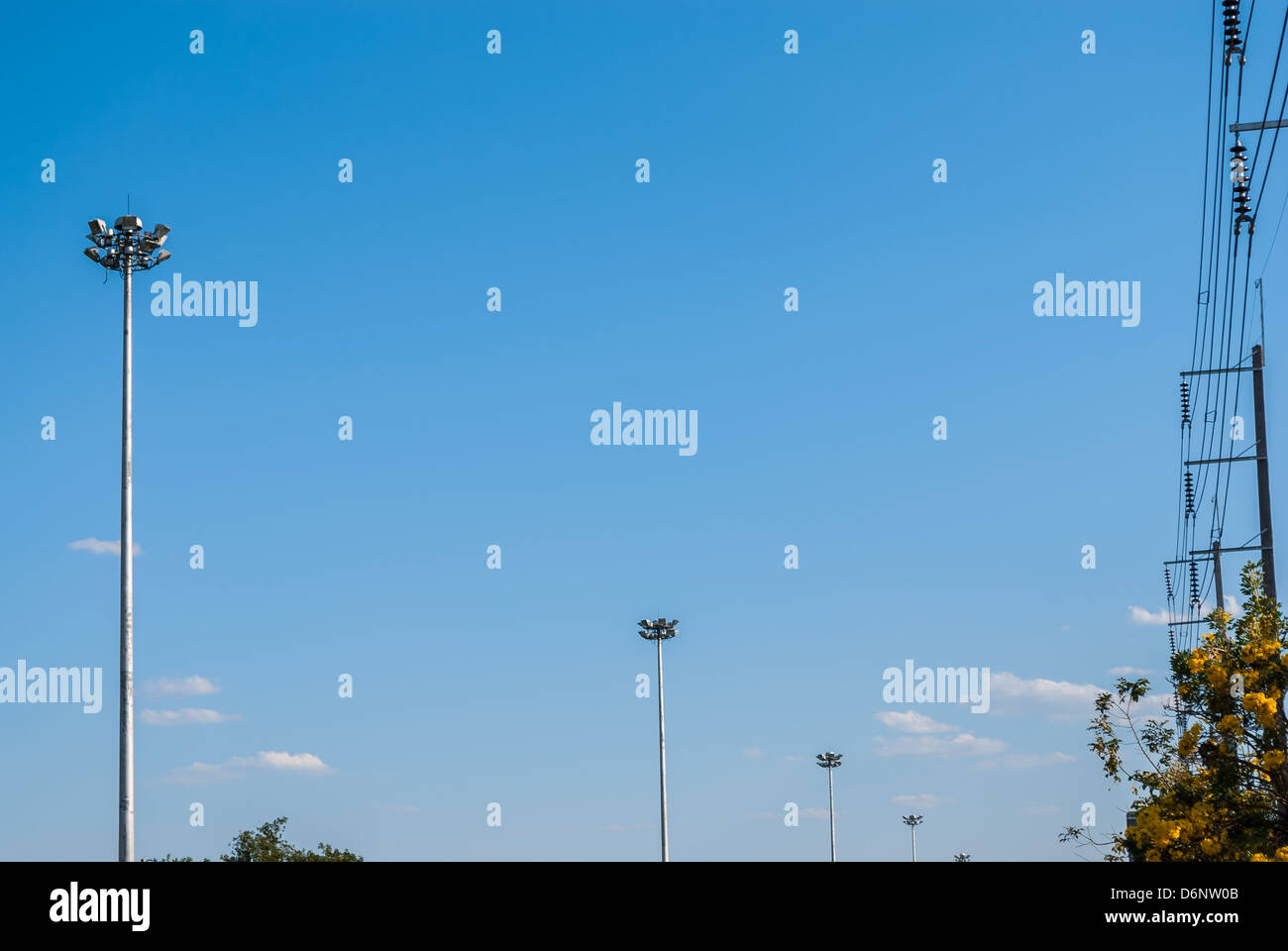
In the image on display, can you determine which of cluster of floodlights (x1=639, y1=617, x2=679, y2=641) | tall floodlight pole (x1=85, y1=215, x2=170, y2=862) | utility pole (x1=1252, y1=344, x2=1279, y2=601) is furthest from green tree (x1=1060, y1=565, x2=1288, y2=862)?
cluster of floodlights (x1=639, y1=617, x2=679, y2=641)

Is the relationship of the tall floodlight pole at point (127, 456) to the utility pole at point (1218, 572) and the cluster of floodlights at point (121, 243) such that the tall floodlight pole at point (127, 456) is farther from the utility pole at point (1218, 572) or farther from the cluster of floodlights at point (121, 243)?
the utility pole at point (1218, 572)

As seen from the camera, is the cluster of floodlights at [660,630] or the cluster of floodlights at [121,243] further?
the cluster of floodlights at [660,630]

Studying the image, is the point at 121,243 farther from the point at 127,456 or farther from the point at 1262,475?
the point at 1262,475

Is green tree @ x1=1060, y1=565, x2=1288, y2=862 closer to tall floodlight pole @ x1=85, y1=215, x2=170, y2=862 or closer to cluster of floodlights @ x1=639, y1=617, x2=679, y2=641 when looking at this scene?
tall floodlight pole @ x1=85, y1=215, x2=170, y2=862

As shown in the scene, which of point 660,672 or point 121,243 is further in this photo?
point 660,672

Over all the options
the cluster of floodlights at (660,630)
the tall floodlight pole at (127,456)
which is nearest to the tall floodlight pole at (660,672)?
the cluster of floodlights at (660,630)

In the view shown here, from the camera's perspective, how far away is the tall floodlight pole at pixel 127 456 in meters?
25.8

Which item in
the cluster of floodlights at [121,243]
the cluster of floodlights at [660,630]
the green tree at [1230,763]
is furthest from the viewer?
the cluster of floodlights at [660,630]

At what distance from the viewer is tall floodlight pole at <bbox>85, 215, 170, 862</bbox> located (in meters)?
25.8

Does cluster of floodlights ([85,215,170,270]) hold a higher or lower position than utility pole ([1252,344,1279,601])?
higher

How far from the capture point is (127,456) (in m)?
28.5

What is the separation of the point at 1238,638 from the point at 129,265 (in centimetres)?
2418

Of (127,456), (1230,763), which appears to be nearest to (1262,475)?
(1230,763)
